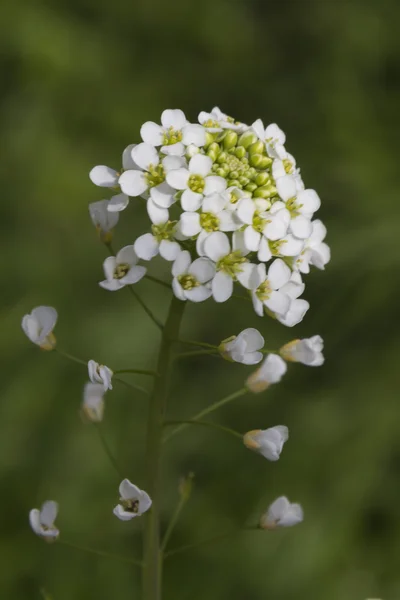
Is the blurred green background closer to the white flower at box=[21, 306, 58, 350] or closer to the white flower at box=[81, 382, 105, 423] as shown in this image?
the white flower at box=[81, 382, 105, 423]

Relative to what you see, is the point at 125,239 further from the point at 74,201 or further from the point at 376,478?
the point at 376,478

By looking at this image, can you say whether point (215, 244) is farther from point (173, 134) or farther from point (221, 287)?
point (173, 134)

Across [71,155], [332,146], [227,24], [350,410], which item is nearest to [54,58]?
[71,155]

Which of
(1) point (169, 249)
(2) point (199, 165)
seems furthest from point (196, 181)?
(1) point (169, 249)

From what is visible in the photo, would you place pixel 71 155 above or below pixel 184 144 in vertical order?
above

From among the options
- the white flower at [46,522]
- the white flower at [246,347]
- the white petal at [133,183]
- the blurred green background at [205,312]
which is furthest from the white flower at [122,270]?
the blurred green background at [205,312]
